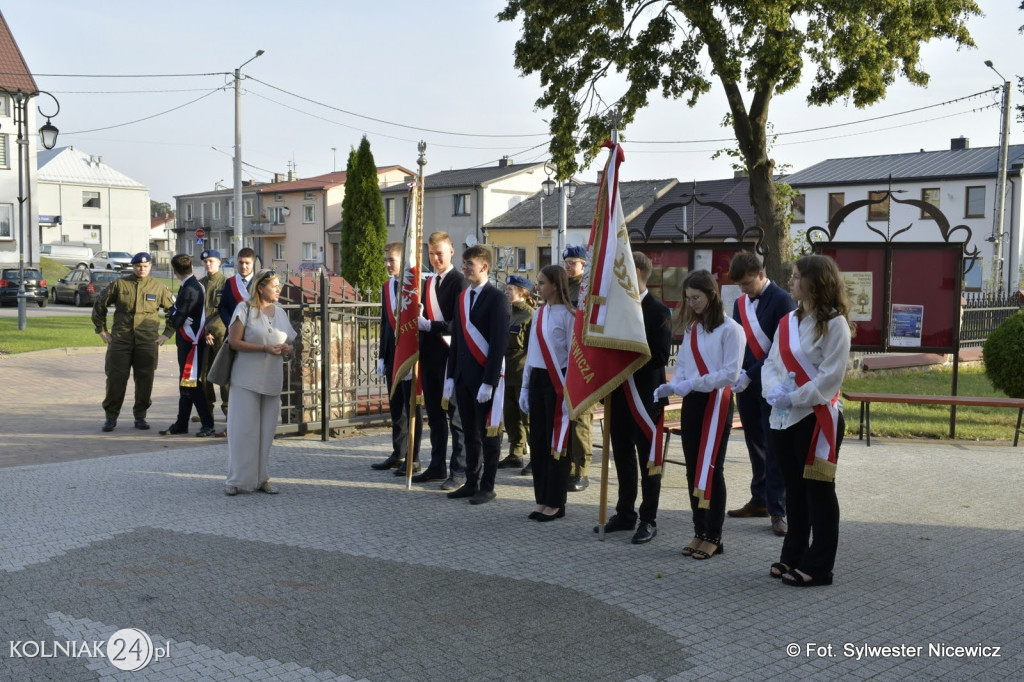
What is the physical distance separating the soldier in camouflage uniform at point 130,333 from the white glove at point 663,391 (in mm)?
6645

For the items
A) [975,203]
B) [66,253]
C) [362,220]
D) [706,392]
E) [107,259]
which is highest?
[975,203]

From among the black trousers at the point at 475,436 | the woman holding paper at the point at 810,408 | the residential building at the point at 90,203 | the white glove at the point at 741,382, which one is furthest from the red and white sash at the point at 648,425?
the residential building at the point at 90,203

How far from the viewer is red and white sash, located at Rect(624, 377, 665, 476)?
20.9 ft

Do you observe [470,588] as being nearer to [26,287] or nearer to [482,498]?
[482,498]

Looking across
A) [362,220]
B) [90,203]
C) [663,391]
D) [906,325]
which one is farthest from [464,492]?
[90,203]

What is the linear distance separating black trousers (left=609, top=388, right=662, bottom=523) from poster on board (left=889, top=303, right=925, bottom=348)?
6.20 meters

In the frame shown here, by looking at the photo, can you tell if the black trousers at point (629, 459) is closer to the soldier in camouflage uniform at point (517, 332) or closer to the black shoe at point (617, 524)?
the black shoe at point (617, 524)

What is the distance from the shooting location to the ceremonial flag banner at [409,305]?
26.1ft

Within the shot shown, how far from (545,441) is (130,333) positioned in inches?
233

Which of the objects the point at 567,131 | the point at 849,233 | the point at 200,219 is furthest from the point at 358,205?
the point at 200,219

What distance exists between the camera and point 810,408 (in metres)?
5.36

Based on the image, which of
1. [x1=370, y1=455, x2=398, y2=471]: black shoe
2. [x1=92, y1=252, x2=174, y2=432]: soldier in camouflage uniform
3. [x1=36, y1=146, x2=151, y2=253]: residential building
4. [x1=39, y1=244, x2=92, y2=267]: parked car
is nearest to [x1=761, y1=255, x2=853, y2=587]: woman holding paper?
[x1=370, y1=455, x2=398, y2=471]: black shoe

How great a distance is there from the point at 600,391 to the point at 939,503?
325cm

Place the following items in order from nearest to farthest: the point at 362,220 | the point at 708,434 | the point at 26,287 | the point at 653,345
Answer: the point at 708,434
the point at 653,345
the point at 26,287
the point at 362,220
